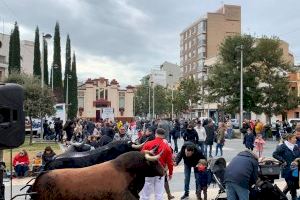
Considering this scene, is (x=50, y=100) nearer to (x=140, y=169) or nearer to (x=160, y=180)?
(x=160, y=180)

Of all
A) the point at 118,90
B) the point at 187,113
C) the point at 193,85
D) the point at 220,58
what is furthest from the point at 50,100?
the point at 118,90

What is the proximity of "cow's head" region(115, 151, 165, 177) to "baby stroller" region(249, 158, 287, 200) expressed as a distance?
8.51ft

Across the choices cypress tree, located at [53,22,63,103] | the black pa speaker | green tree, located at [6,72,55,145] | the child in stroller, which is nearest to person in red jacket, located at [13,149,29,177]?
the child in stroller

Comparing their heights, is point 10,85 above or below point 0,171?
above

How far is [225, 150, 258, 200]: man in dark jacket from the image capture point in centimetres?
908

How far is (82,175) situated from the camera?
7578 millimetres

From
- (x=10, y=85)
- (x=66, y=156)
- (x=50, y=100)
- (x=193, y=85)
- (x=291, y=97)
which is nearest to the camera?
(x=10, y=85)

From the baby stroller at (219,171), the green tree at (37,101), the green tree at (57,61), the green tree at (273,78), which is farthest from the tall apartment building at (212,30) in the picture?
the baby stroller at (219,171)

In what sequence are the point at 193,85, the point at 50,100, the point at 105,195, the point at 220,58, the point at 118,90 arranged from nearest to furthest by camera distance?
the point at 105,195 → the point at 50,100 → the point at 220,58 → the point at 193,85 → the point at 118,90

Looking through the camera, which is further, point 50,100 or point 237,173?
point 50,100

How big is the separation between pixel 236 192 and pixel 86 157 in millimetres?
2861

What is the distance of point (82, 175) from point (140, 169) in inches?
40.0

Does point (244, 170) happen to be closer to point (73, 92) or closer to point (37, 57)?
point (37, 57)

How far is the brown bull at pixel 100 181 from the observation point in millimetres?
7398
